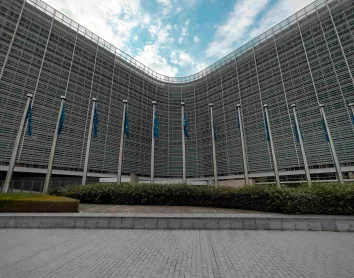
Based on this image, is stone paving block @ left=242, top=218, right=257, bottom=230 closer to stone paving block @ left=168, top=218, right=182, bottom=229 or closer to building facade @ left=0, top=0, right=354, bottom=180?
stone paving block @ left=168, top=218, right=182, bottom=229

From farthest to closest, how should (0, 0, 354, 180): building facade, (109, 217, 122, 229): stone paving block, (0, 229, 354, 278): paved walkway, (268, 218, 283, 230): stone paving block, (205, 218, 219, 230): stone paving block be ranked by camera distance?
(0, 0, 354, 180): building facade
(109, 217, 122, 229): stone paving block
(205, 218, 219, 230): stone paving block
(268, 218, 283, 230): stone paving block
(0, 229, 354, 278): paved walkway

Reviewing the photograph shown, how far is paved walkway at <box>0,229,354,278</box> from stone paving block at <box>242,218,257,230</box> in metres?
0.40

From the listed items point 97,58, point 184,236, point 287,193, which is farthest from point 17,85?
point 287,193

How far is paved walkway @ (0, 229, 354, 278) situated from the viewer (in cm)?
398

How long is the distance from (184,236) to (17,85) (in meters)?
36.5

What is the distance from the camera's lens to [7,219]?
799 cm

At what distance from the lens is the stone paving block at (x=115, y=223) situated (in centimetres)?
787

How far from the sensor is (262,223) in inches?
303

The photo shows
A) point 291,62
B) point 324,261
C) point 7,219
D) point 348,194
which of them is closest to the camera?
point 324,261

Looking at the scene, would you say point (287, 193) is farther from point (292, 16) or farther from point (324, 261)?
point (292, 16)

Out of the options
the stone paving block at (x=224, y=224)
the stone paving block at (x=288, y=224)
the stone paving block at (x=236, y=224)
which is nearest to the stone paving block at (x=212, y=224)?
the stone paving block at (x=224, y=224)

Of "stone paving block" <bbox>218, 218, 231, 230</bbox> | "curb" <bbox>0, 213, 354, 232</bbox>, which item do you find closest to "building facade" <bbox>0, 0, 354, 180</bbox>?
"curb" <bbox>0, 213, 354, 232</bbox>

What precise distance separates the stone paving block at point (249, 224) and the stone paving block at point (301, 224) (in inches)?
70.5

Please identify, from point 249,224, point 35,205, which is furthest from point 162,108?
point 249,224
